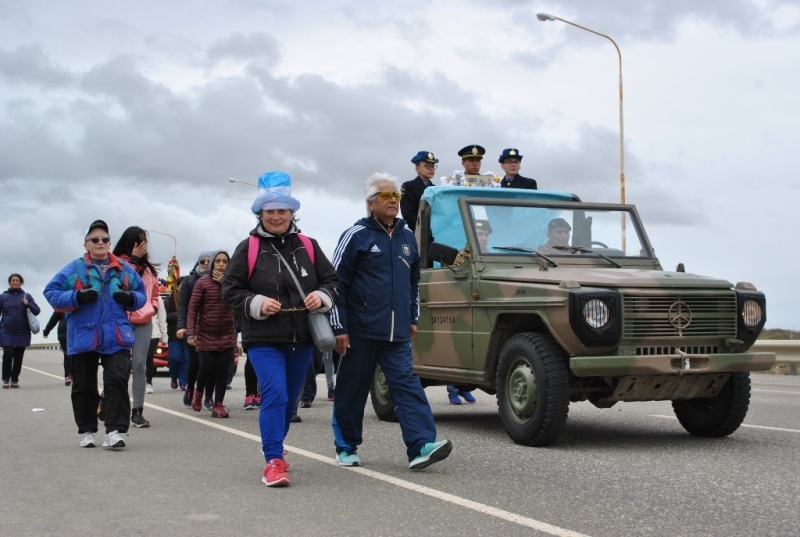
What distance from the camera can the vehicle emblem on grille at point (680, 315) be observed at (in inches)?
338

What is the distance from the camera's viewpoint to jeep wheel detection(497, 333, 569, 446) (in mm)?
8398

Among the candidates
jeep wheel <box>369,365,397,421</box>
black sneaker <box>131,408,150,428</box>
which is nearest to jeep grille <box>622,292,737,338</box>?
jeep wheel <box>369,365,397,421</box>

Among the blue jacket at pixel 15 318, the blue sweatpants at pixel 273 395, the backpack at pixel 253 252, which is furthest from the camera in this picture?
the blue jacket at pixel 15 318

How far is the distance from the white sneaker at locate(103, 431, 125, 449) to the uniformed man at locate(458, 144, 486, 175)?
4729 mm

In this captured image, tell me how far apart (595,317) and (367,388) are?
1785mm

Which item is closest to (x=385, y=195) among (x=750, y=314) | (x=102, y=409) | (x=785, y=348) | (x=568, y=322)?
(x=568, y=322)

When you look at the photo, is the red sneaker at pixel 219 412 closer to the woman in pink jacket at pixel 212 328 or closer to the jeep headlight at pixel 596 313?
the woman in pink jacket at pixel 212 328

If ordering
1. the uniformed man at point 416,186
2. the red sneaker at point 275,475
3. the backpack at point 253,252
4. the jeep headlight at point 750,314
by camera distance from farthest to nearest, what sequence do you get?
the uniformed man at point 416,186 < the jeep headlight at point 750,314 < the backpack at point 253,252 < the red sneaker at point 275,475

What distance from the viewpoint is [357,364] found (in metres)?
7.75

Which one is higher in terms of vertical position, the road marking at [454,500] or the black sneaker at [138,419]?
the road marking at [454,500]

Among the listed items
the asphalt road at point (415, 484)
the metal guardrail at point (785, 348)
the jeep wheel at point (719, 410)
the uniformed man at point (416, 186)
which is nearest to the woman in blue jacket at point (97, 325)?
the asphalt road at point (415, 484)

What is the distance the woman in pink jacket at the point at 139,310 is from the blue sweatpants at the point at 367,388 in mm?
3281

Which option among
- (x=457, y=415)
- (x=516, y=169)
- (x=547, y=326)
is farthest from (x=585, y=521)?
(x=516, y=169)

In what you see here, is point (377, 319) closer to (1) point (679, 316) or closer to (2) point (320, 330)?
(2) point (320, 330)
